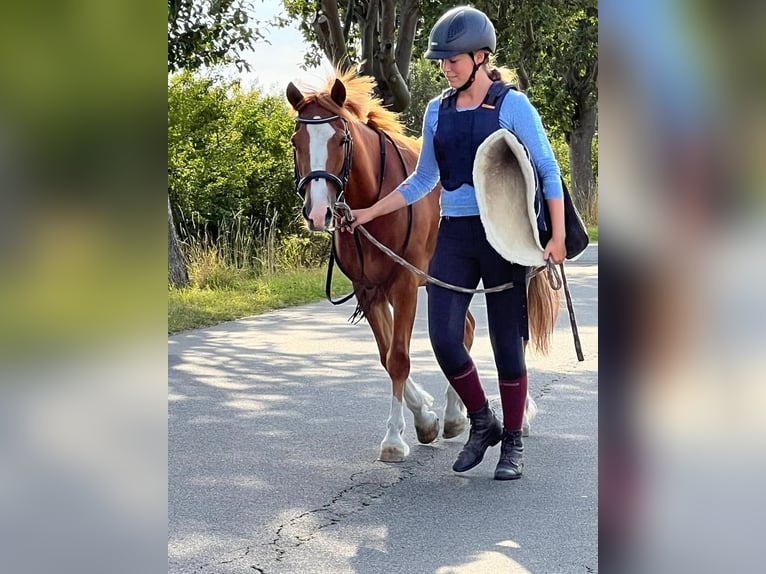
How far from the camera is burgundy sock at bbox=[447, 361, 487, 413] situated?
5.11 metres

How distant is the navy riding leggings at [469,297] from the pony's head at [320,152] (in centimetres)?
59

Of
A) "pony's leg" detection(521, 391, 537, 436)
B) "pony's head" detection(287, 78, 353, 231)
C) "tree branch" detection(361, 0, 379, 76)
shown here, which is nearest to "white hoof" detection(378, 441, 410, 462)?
"pony's leg" detection(521, 391, 537, 436)

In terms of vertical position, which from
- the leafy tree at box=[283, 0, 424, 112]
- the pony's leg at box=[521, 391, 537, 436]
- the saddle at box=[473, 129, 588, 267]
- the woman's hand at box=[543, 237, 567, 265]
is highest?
the leafy tree at box=[283, 0, 424, 112]

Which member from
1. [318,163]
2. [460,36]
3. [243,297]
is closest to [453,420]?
[318,163]

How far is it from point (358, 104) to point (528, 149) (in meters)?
1.39

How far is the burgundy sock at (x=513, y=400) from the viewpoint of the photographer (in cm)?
510

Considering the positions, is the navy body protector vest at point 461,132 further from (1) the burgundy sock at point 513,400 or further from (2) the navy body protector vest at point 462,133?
(1) the burgundy sock at point 513,400

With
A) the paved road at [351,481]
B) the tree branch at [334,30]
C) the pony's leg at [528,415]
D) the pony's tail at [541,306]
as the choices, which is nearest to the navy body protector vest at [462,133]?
the pony's tail at [541,306]

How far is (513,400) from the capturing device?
511 cm

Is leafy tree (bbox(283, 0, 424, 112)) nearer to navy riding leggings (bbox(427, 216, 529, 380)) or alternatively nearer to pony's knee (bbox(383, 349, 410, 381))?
pony's knee (bbox(383, 349, 410, 381))

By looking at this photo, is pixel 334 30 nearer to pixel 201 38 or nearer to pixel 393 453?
pixel 201 38
